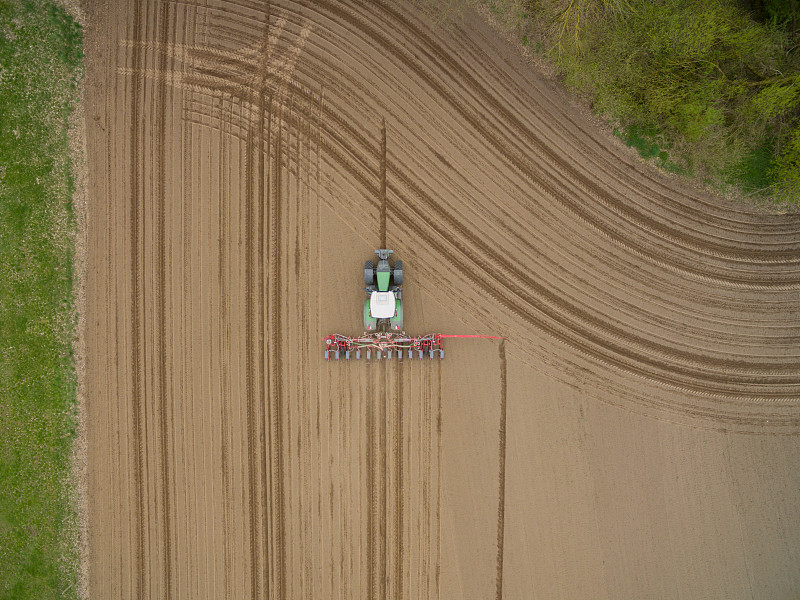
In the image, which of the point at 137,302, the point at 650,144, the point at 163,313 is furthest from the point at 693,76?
the point at 137,302

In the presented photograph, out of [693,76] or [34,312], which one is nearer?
[693,76]

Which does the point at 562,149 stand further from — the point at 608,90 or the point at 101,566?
the point at 101,566

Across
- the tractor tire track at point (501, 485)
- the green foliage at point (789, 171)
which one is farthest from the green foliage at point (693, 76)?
the tractor tire track at point (501, 485)

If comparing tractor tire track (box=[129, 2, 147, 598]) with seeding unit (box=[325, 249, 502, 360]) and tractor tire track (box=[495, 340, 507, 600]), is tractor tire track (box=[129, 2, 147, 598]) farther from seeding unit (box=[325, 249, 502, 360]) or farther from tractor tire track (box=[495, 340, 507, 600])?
tractor tire track (box=[495, 340, 507, 600])

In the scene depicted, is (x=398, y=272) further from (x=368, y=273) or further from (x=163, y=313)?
(x=163, y=313)

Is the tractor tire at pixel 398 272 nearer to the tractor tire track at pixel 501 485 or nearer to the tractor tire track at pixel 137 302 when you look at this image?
the tractor tire track at pixel 501 485

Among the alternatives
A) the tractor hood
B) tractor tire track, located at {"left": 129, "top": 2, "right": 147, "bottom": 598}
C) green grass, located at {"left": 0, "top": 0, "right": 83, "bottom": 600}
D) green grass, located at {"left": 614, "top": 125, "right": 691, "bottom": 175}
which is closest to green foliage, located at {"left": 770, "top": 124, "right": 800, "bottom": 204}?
green grass, located at {"left": 614, "top": 125, "right": 691, "bottom": 175}
